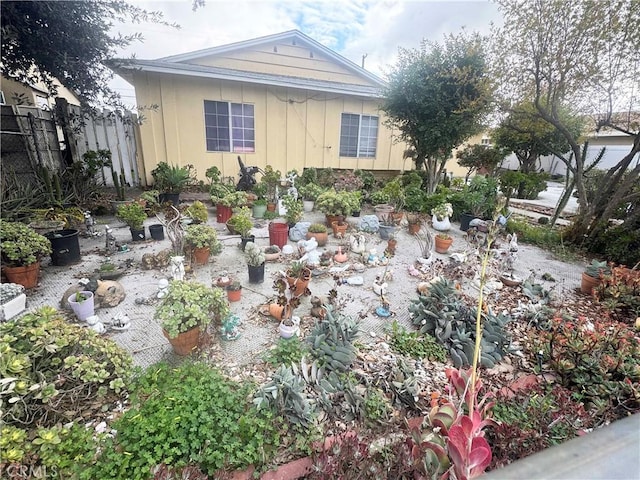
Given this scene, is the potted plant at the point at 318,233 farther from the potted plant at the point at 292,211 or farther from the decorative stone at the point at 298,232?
the potted plant at the point at 292,211

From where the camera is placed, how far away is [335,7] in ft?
13.4

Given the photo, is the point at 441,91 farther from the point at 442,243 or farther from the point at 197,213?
the point at 197,213

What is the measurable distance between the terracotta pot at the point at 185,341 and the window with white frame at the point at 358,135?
8.11 metres

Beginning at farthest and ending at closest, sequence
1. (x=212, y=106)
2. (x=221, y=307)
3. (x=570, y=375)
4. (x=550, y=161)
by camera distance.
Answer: (x=550, y=161)
(x=212, y=106)
(x=221, y=307)
(x=570, y=375)

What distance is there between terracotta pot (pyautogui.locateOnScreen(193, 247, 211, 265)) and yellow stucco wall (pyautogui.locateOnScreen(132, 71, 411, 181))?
472 cm

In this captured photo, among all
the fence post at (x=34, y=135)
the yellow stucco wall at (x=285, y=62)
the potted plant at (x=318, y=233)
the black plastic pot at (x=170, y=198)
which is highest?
the yellow stucco wall at (x=285, y=62)

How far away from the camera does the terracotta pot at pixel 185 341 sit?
7.02 ft

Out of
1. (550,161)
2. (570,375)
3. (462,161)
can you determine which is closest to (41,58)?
(570,375)

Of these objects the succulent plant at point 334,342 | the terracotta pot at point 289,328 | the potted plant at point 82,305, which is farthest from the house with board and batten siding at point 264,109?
the succulent plant at point 334,342

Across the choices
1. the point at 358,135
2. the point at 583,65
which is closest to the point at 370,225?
the point at 583,65

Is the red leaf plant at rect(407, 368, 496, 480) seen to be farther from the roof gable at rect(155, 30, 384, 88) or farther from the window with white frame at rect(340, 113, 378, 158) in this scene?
the roof gable at rect(155, 30, 384, 88)

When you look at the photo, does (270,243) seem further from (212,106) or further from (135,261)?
(212,106)

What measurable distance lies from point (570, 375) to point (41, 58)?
7.24 meters

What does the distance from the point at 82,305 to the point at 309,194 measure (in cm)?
461
